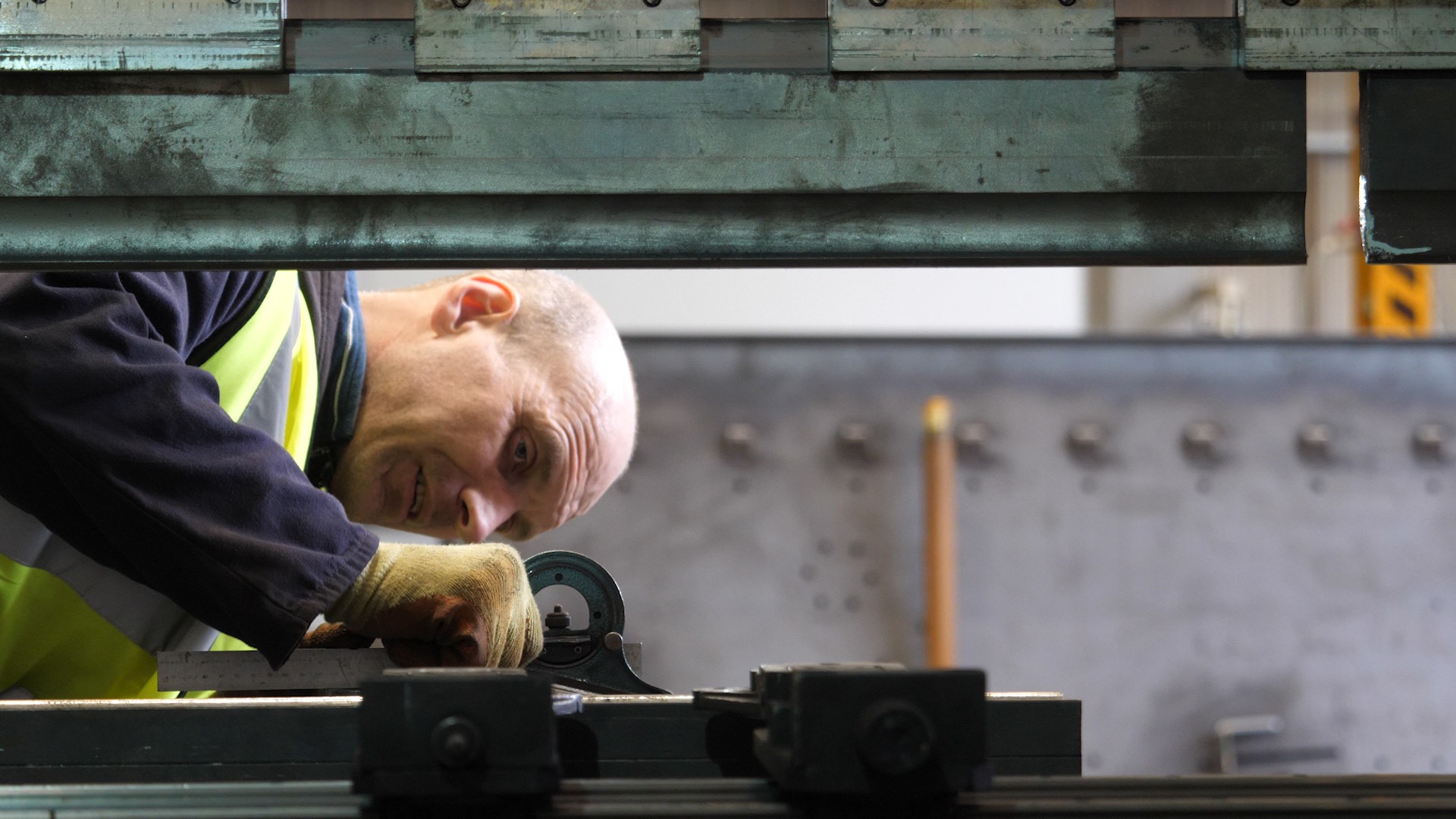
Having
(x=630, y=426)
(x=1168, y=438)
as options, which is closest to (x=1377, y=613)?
(x=1168, y=438)

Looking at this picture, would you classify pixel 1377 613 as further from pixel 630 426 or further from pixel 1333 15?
pixel 1333 15

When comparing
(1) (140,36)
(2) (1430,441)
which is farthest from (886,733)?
(2) (1430,441)

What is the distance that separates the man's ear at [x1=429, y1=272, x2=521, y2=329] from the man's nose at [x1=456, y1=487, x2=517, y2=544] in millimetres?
266

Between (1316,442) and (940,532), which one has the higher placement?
(1316,442)

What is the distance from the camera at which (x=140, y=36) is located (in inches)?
33.2

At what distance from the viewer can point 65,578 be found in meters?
1.51

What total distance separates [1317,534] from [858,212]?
265 cm

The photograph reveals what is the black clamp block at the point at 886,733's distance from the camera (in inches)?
30.5

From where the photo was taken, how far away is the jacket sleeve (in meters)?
1.26

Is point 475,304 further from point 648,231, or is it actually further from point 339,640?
point 648,231

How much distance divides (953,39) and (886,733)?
1.52ft

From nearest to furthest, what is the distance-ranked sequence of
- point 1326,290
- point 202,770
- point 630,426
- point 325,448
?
point 202,770 → point 325,448 → point 630,426 → point 1326,290

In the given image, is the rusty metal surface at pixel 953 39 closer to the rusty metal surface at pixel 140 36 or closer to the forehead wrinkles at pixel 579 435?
the rusty metal surface at pixel 140 36

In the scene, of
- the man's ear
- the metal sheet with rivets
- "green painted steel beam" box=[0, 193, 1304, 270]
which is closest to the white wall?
the metal sheet with rivets
